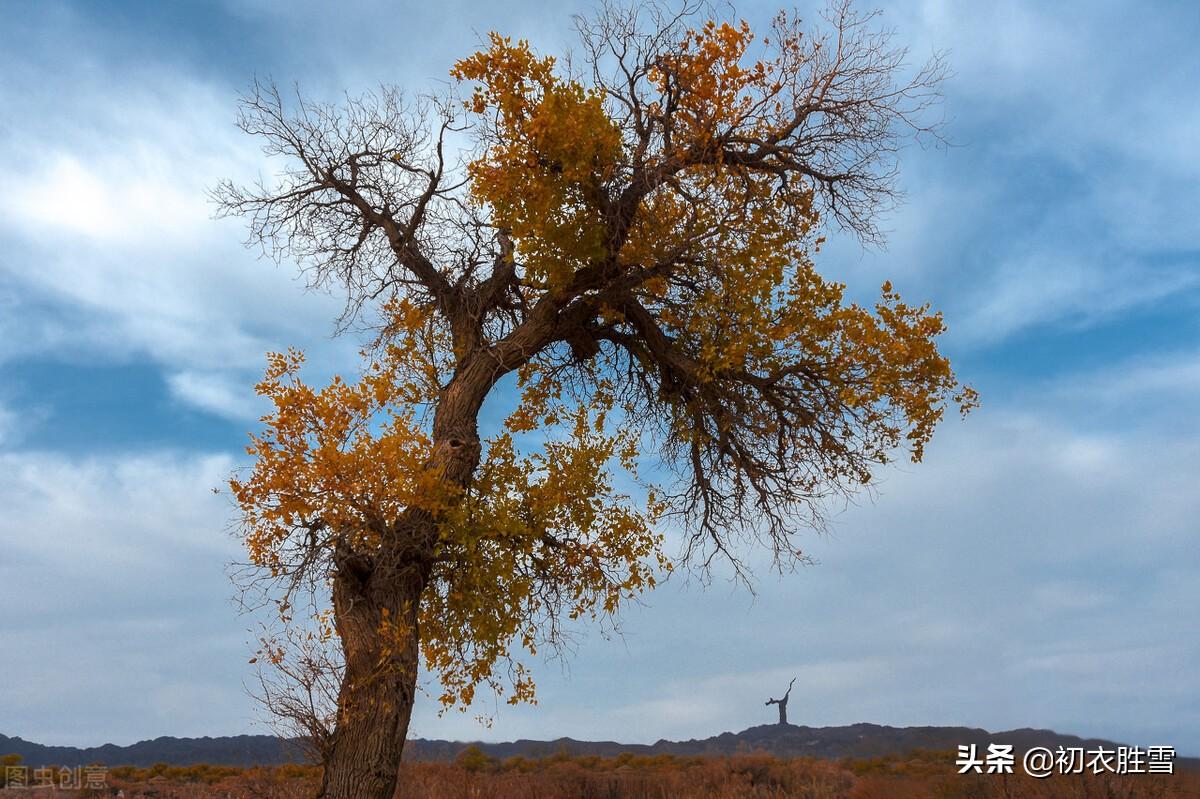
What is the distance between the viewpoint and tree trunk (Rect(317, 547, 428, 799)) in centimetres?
993

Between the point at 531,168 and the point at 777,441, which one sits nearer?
the point at 531,168

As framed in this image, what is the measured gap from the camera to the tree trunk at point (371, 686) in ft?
32.6


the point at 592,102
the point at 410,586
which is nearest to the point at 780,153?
the point at 592,102

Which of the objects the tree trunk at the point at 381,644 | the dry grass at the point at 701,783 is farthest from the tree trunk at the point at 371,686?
the dry grass at the point at 701,783

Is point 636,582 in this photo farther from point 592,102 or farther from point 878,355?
point 592,102

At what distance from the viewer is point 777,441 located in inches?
533

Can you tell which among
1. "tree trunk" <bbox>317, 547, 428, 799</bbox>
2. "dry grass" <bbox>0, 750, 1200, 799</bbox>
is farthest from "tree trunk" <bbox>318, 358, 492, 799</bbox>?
"dry grass" <bbox>0, 750, 1200, 799</bbox>

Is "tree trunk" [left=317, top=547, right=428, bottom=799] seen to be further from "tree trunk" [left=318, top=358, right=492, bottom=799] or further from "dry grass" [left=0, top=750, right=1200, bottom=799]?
"dry grass" [left=0, top=750, right=1200, bottom=799]

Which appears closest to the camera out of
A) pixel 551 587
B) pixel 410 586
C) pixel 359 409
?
pixel 359 409

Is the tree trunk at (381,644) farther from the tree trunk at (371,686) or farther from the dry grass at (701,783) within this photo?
the dry grass at (701,783)

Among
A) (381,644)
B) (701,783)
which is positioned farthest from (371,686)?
(701,783)

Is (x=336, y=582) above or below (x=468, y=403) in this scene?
below

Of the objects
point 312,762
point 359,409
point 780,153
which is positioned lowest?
point 312,762

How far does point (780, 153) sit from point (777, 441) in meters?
4.35
